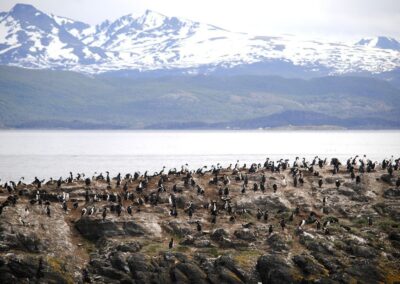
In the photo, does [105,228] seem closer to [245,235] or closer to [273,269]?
[245,235]

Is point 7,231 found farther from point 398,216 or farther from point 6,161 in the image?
point 6,161

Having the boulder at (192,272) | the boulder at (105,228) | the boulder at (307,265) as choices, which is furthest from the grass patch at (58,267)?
the boulder at (307,265)

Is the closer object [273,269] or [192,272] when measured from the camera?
[192,272]

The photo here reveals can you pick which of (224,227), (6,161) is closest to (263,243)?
(224,227)

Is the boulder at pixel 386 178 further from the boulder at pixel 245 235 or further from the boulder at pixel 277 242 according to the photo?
the boulder at pixel 245 235

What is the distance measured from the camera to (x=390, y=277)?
68062 millimetres

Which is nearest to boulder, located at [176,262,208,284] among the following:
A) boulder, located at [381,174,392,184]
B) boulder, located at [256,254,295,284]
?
boulder, located at [256,254,295,284]

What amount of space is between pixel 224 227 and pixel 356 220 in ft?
44.4

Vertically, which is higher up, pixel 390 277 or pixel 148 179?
pixel 148 179

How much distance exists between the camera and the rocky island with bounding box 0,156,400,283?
67.4 m

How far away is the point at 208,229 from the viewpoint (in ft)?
246

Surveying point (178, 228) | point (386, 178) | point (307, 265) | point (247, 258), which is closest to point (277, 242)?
point (247, 258)

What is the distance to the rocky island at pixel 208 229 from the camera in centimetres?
6744

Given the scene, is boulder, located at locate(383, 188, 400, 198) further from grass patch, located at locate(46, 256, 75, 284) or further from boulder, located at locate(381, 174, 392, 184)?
grass patch, located at locate(46, 256, 75, 284)
